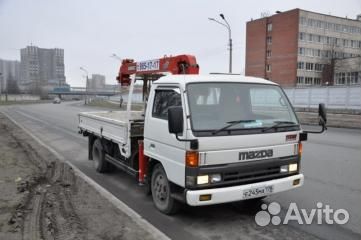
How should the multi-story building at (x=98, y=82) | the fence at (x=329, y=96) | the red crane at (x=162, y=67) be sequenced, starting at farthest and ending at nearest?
the multi-story building at (x=98, y=82) → the fence at (x=329, y=96) → the red crane at (x=162, y=67)

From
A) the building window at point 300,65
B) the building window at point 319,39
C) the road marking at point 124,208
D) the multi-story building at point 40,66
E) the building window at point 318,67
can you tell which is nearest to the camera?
the road marking at point 124,208

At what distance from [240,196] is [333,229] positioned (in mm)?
1327

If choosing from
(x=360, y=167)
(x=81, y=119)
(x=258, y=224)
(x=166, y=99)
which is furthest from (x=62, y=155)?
(x=360, y=167)

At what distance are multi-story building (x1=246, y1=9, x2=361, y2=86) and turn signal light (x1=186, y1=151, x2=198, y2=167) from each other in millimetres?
75524

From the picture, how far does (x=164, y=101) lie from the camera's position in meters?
5.62

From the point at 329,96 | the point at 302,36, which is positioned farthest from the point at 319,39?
the point at 329,96

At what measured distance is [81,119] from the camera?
1002 centimetres

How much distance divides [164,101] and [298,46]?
77.7 metres

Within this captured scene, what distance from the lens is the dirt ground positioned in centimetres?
463

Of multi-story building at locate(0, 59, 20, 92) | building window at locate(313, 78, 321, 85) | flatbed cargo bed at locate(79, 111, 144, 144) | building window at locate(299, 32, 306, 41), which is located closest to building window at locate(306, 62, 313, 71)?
building window at locate(313, 78, 321, 85)

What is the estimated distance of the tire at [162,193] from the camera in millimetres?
5375

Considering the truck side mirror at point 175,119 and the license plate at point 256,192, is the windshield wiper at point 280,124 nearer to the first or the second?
the license plate at point 256,192

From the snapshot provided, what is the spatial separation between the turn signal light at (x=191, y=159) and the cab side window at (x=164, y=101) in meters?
0.82

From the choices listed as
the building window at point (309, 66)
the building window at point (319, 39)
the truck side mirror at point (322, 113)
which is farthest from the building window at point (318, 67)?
the truck side mirror at point (322, 113)
